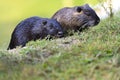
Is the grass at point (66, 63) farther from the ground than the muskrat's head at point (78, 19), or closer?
farther from the ground

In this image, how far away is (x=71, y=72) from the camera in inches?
144

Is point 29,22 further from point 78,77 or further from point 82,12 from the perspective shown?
point 78,77

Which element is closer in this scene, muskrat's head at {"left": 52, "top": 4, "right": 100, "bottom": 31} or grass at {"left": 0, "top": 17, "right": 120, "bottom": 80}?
grass at {"left": 0, "top": 17, "right": 120, "bottom": 80}

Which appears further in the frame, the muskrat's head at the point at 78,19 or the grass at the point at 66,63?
the muskrat's head at the point at 78,19

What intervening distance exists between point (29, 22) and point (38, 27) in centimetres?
23

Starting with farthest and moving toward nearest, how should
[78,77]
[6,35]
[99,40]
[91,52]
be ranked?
[6,35], [99,40], [91,52], [78,77]

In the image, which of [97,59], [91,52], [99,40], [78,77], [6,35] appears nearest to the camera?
[78,77]

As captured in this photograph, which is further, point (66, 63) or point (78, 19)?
point (78, 19)

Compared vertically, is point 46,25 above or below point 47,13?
above

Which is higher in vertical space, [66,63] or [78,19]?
[66,63]

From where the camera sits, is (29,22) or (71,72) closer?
(71,72)

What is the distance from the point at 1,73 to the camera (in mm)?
3779

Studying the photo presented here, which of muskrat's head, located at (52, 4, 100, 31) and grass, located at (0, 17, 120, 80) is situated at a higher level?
grass, located at (0, 17, 120, 80)

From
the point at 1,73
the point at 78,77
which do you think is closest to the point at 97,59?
the point at 78,77
